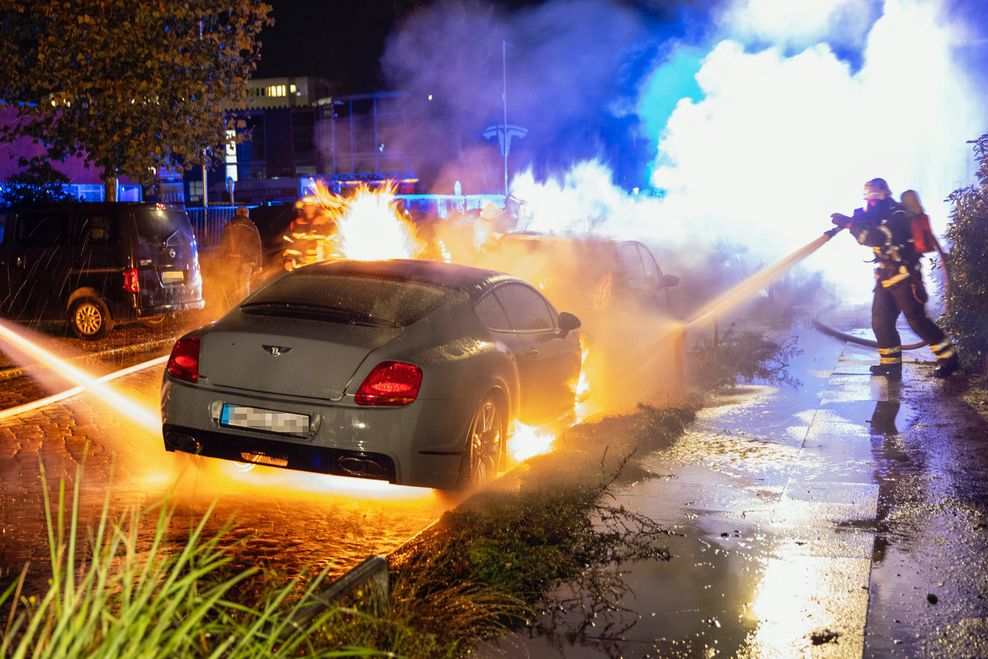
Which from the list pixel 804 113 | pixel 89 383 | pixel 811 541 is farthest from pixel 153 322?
pixel 804 113

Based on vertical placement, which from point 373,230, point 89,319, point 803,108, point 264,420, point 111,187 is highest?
point 803,108

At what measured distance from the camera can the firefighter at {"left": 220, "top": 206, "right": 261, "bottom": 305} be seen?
58.2ft

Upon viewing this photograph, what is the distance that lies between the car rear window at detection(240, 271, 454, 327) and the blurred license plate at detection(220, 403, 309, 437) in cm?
67

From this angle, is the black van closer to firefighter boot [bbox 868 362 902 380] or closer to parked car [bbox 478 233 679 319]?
parked car [bbox 478 233 679 319]

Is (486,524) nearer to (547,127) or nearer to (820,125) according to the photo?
(820,125)

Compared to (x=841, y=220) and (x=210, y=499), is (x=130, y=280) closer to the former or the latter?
(x=210, y=499)

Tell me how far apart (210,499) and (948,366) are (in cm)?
816

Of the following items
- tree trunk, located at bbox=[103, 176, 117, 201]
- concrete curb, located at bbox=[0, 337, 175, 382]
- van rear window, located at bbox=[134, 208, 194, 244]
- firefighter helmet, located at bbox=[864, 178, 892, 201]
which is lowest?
concrete curb, located at bbox=[0, 337, 175, 382]

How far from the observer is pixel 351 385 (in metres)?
5.81

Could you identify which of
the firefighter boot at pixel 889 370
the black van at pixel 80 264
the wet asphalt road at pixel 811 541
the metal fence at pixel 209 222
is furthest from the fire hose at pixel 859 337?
the metal fence at pixel 209 222

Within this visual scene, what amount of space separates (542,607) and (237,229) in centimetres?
1427

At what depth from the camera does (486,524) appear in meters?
5.20

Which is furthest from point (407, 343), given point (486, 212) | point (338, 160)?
point (338, 160)

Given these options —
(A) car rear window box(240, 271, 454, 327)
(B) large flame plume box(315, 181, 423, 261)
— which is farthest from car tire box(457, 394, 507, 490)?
(B) large flame plume box(315, 181, 423, 261)
